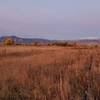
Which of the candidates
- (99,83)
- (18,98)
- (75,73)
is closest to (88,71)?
(75,73)

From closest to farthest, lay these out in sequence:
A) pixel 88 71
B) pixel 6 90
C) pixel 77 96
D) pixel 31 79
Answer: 1. pixel 77 96
2. pixel 6 90
3. pixel 31 79
4. pixel 88 71

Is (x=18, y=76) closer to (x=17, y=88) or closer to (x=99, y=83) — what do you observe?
(x=17, y=88)

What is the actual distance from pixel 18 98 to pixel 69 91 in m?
1.24

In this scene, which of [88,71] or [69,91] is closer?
[69,91]

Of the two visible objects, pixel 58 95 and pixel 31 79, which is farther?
pixel 31 79

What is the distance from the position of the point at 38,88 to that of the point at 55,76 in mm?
1446

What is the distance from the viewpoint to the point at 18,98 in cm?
844

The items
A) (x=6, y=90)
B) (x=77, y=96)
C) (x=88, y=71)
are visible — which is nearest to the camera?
(x=77, y=96)

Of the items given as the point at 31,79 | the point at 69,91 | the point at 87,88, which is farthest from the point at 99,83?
the point at 31,79

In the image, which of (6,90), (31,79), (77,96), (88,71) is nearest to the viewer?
(77,96)

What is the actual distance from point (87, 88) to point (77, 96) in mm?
690

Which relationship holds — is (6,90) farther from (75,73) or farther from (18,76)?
(75,73)

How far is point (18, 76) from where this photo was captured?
1045cm

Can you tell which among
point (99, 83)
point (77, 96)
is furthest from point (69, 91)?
point (99, 83)
